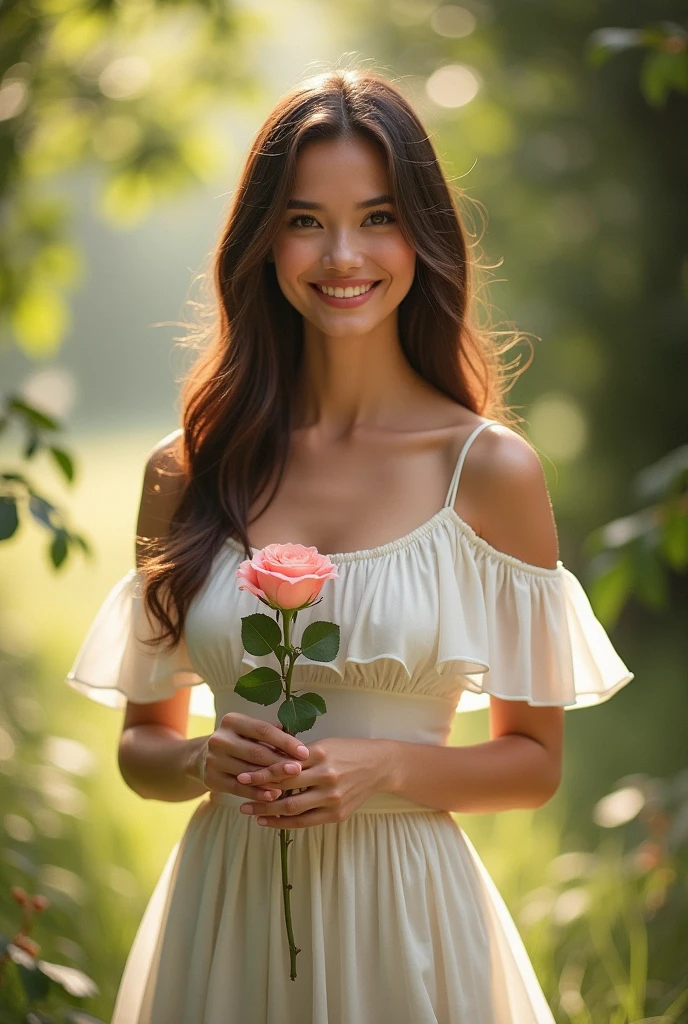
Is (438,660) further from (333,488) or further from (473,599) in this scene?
(333,488)

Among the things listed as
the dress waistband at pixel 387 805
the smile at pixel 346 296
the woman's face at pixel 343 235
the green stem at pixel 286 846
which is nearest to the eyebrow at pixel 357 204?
the woman's face at pixel 343 235

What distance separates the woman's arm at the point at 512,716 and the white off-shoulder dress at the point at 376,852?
0.03m

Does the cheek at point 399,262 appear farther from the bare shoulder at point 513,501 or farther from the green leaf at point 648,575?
the green leaf at point 648,575

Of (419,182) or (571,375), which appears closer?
(419,182)

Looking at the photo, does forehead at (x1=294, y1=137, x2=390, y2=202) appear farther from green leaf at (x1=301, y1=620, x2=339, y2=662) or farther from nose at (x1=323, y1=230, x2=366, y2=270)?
green leaf at (x1=301, y1=620, x2=339, y2=662)

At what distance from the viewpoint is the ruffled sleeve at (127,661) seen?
2.01 metres

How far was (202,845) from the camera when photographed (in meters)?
1.89

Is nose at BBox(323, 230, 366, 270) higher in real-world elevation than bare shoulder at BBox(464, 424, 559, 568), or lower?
higher

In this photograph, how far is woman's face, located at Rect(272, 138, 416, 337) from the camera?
5.98 feet

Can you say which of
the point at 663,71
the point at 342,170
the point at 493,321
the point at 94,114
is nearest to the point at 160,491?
the point at 342,170

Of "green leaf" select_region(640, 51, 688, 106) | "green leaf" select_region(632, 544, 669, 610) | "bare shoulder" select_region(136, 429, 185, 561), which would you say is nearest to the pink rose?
"bare shoulder" select_region(136, 429, 185, 561)

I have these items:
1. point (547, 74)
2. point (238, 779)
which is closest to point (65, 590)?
point (547, 74)

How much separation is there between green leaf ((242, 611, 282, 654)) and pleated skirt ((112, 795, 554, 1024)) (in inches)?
19.2

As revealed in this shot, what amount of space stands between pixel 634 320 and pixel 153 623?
132 inches
